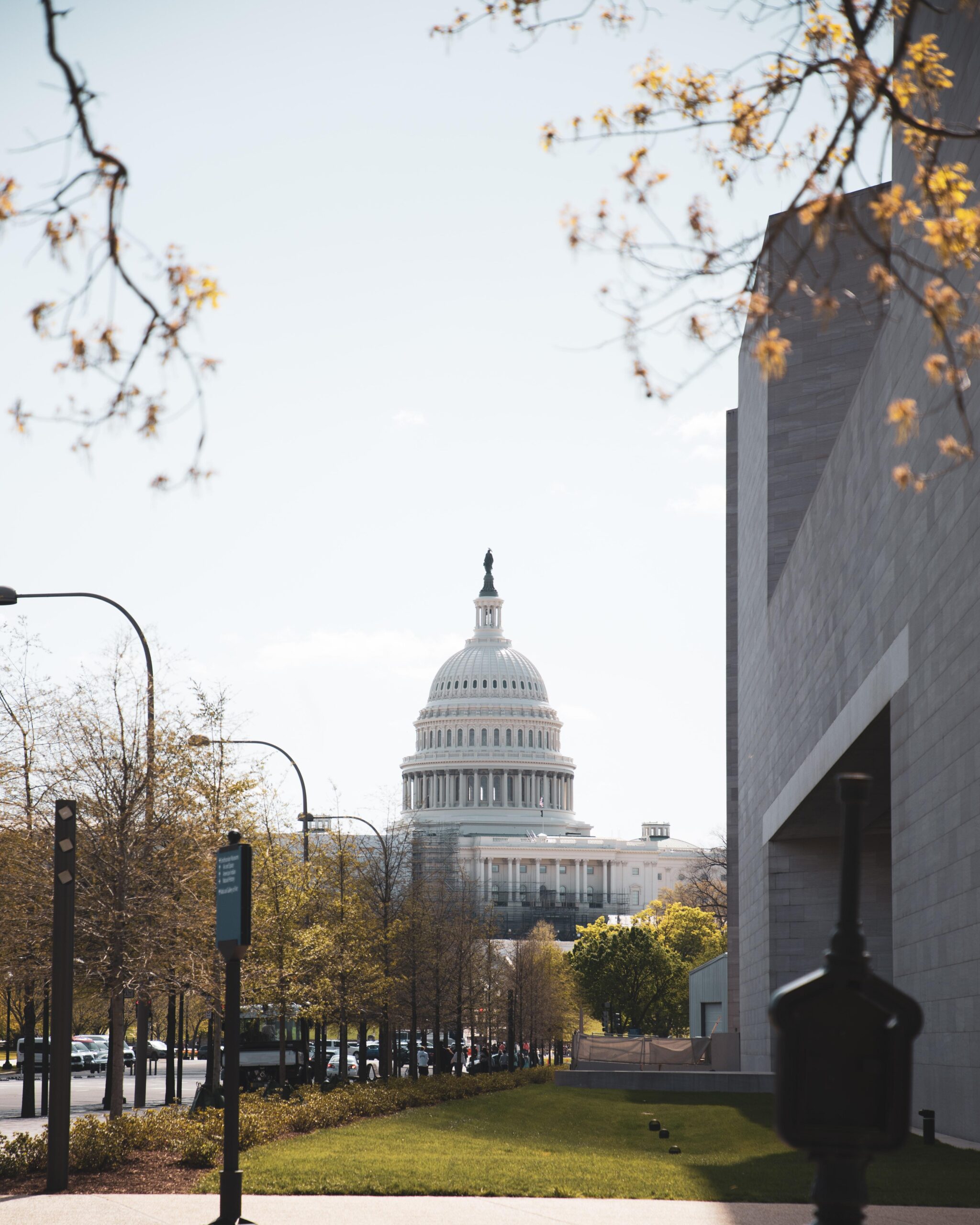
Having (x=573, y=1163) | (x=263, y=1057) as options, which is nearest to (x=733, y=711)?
(x=263, y=1057)

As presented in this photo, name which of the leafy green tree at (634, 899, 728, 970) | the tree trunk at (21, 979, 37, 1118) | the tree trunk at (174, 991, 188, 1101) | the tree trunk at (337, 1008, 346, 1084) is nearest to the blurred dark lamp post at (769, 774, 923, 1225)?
the tree trunk at (21, 979, 37, 1118)

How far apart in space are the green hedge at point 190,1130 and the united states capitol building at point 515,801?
5535 inches

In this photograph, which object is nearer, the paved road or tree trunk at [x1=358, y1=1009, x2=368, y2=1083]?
the paved road

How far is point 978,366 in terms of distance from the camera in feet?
56.7

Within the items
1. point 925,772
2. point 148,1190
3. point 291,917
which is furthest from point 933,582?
point 291,917

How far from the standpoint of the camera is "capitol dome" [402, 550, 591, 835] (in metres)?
188

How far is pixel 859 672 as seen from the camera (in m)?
26.1

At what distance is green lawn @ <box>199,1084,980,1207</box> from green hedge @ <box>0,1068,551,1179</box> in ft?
1.44

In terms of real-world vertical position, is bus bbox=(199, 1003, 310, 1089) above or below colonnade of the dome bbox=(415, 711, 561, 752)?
below

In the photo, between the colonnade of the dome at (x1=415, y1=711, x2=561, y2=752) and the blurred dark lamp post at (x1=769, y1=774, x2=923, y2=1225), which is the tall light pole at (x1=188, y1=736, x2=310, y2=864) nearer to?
the blurred dark lamp post at (x1=769, y1=774, x2=923, y2=1225)

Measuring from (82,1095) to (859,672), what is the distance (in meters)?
32.3

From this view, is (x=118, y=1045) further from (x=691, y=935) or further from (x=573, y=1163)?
(x=691, y=935)

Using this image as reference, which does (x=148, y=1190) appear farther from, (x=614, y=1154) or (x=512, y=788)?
(x=512, y=788)

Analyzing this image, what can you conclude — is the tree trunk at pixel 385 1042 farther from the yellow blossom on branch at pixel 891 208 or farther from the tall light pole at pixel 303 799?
the yellow blossom on branch at pixel 891 208
